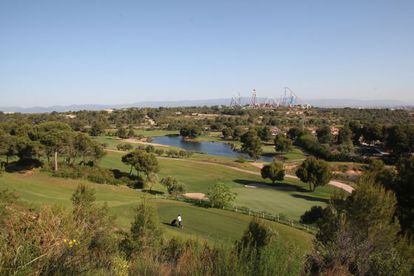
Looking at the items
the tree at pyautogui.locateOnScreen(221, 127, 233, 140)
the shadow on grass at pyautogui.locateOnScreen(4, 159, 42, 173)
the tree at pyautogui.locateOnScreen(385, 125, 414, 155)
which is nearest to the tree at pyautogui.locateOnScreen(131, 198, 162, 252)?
the shadow on grass at pyautogui.locateOnScreen(4, 159, 42, 173)

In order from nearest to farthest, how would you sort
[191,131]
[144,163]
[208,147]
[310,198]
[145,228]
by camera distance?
[145,228]
[310,198]
[144,163]
[208,147]
[191,131]

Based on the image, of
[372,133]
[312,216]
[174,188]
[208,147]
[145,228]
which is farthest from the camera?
[208,147]

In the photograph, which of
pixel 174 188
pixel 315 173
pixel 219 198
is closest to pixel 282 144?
pixel 315 173

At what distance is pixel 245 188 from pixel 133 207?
926 inches

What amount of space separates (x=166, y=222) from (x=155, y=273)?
87.4 feet

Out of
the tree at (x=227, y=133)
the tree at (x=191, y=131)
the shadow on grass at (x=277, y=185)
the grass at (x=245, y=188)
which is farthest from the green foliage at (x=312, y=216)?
the tree at (x=191, y=131)

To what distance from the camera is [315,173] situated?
2124 inches

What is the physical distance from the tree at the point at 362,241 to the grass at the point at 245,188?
719 inches

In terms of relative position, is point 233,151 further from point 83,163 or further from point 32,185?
point 32,185

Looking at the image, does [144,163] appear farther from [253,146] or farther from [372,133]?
[372,133]

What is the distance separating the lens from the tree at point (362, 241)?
329 inches

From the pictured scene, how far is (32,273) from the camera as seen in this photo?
14.8 feet

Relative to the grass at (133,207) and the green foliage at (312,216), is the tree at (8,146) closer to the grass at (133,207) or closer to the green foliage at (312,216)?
the grass at (133,207)

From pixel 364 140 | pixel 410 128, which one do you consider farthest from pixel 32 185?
pixel 364 140
